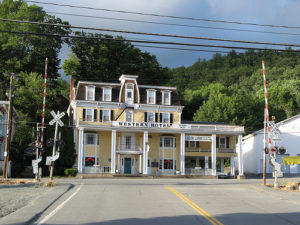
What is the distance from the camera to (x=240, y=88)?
104812 mm

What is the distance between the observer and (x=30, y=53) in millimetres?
67000

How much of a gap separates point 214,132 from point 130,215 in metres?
40.5

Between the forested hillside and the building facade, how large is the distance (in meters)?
12.1

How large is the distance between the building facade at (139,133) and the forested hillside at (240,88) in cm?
1208

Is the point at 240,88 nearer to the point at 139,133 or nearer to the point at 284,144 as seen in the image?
the point at 284,144

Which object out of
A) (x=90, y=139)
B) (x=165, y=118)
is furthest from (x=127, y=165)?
(x=165, y=118)

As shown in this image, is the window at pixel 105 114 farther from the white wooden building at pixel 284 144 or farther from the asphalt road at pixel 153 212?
the asphalt road at pixel 153 212

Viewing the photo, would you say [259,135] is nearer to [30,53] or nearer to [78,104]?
[78,104]

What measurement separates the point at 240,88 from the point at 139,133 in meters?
56.2

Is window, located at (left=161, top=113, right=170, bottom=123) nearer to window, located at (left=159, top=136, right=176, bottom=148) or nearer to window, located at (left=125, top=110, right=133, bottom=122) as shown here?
window, located at (left=159, top=136, right=176, bottom=148)

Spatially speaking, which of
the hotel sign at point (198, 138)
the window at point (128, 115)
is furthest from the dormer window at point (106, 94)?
the hotel sign at point (198, 138)

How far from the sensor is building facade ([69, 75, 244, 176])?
2071 inches

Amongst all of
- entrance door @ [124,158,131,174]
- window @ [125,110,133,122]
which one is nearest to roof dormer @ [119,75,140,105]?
window @ [125,110,133,122]

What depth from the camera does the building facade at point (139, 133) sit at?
52.6 metres
